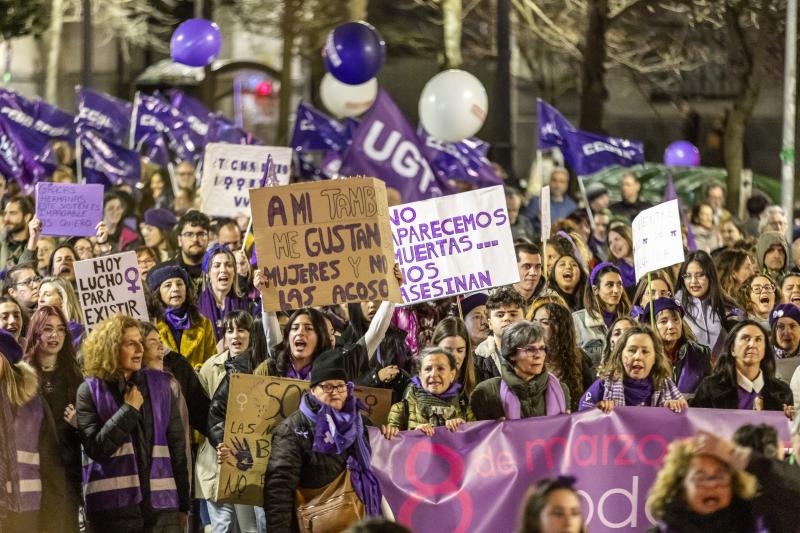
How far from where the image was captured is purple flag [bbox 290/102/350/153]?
2016cm

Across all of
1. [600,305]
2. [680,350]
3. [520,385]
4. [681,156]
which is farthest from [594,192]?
[681,156]

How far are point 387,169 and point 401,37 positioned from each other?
24322mm

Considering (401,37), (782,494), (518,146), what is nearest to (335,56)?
(782,494)

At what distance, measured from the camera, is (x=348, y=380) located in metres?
9.01

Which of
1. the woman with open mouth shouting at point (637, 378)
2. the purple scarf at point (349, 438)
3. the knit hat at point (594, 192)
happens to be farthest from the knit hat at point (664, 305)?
the knit hat at point (594, 192)

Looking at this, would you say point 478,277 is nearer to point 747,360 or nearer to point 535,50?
point 747,360

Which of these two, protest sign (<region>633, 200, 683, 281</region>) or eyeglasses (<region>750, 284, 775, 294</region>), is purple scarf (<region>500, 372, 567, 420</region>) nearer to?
protest sign (<region>633, 200, 683, 281</region>)

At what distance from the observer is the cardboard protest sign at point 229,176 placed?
49.3 feet

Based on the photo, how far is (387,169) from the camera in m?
15.0

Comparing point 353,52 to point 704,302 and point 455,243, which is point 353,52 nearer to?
point 455,243

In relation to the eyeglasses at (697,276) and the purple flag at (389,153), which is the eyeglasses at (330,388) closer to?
the eyeglasses at (697,276)

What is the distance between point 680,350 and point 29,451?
12.5 feet

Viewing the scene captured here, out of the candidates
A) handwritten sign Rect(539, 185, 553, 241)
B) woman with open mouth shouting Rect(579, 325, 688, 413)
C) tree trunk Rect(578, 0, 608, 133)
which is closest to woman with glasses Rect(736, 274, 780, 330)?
handwritten sign Rect(539, 185, 553, 241)

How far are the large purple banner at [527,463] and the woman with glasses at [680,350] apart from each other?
0.83 m
